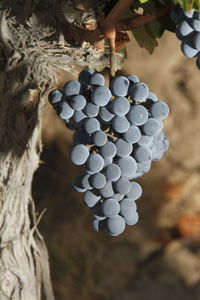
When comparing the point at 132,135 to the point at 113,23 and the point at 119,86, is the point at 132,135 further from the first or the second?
the point at 113,23

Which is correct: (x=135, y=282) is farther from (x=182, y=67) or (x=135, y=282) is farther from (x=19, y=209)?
(x=19, y=209)

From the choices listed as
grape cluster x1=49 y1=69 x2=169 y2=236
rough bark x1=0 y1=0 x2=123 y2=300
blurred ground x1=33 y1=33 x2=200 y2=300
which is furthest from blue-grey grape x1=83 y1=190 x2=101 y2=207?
blurred ground x1=33 y1=33 x2=200 y2=300

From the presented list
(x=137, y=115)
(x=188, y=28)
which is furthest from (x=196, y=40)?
(x=137, y=115)

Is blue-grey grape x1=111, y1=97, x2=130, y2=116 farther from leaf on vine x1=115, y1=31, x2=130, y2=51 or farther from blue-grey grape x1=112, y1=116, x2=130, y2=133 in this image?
leaf on vine x1=115, y1=31, x2=130, y2=51

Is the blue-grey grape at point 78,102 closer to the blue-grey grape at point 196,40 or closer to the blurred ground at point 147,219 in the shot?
the blue-grey grape at point 196,40

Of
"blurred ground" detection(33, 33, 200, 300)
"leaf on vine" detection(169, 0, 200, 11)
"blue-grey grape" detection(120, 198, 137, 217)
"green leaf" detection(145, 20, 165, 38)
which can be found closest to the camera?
"leaf on vine" detection(169, 0, 200, 11)

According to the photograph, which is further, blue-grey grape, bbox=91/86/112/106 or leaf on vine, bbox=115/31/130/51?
leaf on vine, bbox=115/31/130/51
